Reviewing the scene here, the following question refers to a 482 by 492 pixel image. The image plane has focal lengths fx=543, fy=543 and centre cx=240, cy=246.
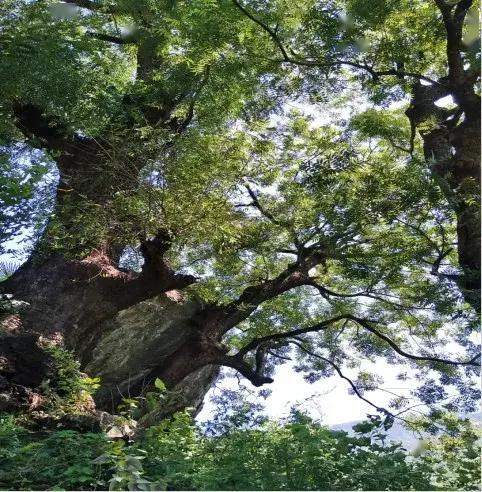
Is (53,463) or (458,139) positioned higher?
(458,139)

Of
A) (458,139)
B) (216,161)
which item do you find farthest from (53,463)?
(458,139)

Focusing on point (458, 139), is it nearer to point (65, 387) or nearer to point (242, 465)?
point (242, 465)

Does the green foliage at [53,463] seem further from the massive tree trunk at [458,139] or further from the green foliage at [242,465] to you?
the massive tree trunk at [458,139]

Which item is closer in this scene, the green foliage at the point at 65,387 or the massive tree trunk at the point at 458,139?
the green foliage at the point at 65,387

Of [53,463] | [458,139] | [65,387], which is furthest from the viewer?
[458,139]

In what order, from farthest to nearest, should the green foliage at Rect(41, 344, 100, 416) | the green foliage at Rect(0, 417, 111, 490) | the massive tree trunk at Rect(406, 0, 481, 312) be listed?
1. the massive tree trunk at Rect(406, 0, 481, 312)
2. the green foliage at Rect(41, 344, 100, 416)
3. the green foliage at Rect(0, 417, 111, 490)

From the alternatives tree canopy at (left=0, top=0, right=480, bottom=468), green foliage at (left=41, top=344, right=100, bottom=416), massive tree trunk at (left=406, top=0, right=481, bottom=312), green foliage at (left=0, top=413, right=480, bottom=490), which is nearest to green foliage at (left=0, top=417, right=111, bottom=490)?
green foliage at (left=0, top=413, right=480, bottom=490)

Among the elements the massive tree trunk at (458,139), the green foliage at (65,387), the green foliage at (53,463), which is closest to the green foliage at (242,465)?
the green foliage at (53,463)

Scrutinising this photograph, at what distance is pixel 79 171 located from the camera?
222 inches

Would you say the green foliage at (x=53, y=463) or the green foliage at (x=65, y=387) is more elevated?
the green foliage at (x=65, y=387)

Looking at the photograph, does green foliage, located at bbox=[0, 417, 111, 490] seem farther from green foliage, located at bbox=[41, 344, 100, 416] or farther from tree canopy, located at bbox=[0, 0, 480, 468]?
tree canopy, located at bbox=[0, 0, 480, 468]

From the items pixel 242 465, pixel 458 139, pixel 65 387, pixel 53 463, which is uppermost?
pixel 458 139

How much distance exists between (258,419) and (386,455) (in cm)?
170

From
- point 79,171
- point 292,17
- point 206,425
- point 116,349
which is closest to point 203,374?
point 116,349
